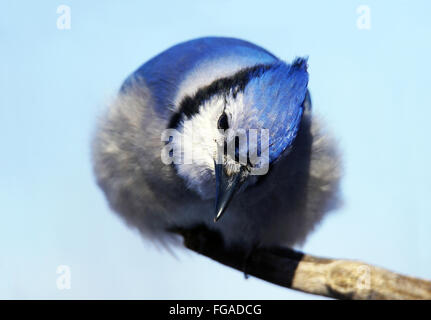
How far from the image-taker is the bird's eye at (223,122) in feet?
7.74

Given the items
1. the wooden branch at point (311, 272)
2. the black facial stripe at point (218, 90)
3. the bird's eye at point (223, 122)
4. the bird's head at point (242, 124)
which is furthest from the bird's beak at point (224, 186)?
the wooden branch at point (311, 272)

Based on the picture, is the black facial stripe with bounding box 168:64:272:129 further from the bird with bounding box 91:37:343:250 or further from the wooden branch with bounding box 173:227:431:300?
the wooden branch with bounding box 173:227:431:300

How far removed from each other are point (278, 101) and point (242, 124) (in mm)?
165

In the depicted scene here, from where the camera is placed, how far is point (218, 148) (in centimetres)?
237

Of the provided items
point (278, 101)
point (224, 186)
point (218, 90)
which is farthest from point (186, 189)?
point (278, 101)

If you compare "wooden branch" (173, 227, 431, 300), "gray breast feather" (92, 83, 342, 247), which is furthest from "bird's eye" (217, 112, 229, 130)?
"wooden branch" (173, 227, 431, 300)

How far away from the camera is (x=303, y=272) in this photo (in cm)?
275

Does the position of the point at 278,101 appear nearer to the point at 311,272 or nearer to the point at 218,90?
the point at 218,90

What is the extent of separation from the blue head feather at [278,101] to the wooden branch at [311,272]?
61 cm

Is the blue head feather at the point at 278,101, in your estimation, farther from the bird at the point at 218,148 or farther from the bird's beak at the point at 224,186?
the bird's beak at the point at 224,186

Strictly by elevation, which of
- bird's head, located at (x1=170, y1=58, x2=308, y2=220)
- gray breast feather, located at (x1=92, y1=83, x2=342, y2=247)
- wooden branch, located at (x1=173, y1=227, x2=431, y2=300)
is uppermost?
bird's head, located at (x1=170, y1=58, x2=308, y2=220)

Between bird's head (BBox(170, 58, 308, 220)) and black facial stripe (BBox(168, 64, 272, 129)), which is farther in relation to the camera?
black facial stripe (BBox(168, 64, 272, 129))

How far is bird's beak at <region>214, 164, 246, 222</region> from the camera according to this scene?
2371 millimetres
